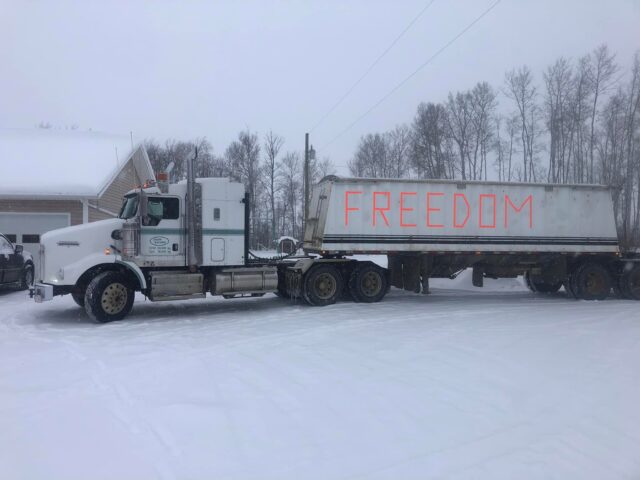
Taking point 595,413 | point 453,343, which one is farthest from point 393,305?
point 595,413

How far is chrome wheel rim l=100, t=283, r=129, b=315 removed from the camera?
34.7 feet

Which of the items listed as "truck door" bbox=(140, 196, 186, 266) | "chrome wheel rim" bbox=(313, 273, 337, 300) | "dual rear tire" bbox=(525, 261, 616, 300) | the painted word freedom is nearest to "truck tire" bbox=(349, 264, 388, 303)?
"chrome wheel rim" bbox=(313, 273, 337, 300)

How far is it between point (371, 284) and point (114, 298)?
245 inches

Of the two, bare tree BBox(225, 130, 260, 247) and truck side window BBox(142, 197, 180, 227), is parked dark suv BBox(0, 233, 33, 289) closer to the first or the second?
truck side window BBox(142, 197, 180, 227)

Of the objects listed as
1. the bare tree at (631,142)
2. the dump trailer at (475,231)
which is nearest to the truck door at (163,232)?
the dump trailer at (475,231)

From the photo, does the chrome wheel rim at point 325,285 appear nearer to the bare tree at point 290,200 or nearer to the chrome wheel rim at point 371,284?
the chrome wheel rim at point 371,284

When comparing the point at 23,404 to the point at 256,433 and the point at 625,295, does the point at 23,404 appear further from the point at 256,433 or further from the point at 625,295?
the point at 625,295

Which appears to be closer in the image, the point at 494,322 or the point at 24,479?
the point at 24,479

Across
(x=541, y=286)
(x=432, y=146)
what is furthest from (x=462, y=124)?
(x=541, y=286)

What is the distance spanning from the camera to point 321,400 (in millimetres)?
5520

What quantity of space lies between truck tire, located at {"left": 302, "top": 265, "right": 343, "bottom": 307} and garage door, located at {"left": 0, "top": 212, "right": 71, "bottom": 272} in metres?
11.1

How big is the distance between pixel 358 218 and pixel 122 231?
555 centimetres

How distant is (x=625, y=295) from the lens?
49.1ft

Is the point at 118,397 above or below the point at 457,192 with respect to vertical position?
below
